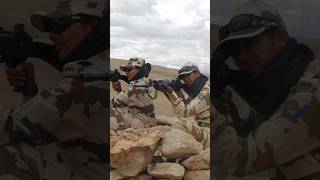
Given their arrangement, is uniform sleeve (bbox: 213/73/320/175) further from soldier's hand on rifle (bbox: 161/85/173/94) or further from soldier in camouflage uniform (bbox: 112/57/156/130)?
soldier's hand on rifle (bbox: 161/85/173/94)

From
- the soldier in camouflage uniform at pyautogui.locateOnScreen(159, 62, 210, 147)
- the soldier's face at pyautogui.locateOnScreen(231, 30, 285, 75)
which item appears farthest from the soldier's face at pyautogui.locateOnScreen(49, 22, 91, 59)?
the soldier in camouflage uniform at pyautogui.locateOnScreen(159, 62, 210, 147)

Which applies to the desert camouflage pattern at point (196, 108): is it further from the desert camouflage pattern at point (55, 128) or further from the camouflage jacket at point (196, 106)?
the desert camouflage pattern at point (55, 128)

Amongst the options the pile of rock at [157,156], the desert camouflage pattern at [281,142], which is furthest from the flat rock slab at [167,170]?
the desert camouflage pattern at [281,142]

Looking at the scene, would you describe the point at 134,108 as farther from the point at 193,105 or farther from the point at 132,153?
the point at 132,153

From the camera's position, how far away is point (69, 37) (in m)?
3.58

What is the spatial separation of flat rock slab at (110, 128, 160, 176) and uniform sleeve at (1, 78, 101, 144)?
3.32m

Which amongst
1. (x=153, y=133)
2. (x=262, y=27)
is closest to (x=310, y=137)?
(x=262, y=27)

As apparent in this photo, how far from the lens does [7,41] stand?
3498 mm

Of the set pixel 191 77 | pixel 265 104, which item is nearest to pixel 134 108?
pixel 191 77

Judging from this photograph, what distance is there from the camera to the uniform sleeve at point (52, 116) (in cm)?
348

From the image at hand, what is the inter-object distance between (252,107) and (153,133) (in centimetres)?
397

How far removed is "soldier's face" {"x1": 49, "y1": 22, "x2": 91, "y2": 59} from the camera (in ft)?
11.7

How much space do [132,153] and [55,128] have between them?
Answer: 349 centimetres

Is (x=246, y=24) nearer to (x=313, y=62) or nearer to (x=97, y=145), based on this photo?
(x=313, y=62)
